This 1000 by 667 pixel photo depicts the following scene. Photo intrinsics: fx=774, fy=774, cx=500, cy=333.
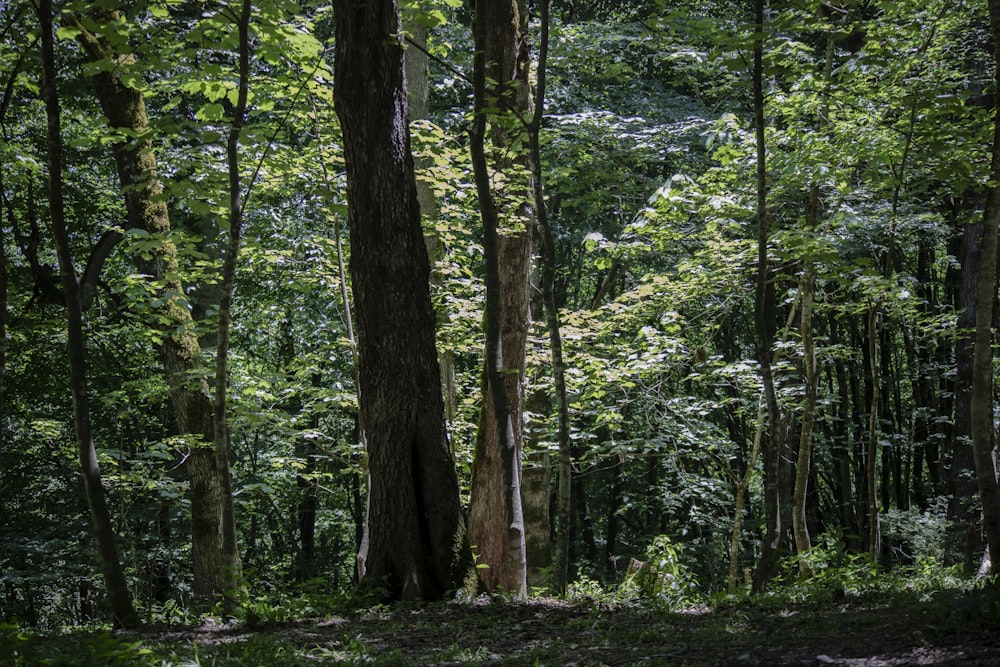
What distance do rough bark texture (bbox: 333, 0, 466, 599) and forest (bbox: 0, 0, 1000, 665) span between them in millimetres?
21

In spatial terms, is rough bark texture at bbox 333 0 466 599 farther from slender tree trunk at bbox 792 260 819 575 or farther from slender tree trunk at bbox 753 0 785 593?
slender tree trunk at bbox 792 260 819 575

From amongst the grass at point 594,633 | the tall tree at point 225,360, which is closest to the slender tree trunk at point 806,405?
the grass at point 594,633

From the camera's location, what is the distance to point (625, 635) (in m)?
4.42

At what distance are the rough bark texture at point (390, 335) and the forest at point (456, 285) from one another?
2 centimetres

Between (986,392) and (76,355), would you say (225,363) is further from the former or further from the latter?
(986,392)

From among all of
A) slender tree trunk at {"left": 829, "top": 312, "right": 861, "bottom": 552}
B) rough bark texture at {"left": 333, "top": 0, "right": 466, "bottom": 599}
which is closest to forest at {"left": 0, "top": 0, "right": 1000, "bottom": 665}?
rough bark texture at {"left": 333, "top": 0, "right": 466, "bottom": 599}

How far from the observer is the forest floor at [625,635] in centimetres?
330

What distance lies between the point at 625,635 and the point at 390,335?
259 cm

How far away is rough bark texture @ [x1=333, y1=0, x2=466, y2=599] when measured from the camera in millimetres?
5562

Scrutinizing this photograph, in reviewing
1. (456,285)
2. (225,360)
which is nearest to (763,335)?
(225,360)

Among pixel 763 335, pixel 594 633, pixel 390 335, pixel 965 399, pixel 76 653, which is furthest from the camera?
pixel 965 399

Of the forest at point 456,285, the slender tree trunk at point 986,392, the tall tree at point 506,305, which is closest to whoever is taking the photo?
the slender tree trunk at point 986,392

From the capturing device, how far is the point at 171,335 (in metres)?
8.12

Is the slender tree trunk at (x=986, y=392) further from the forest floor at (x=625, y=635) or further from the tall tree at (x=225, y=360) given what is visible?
the tall tree at (x=225, y=360)
